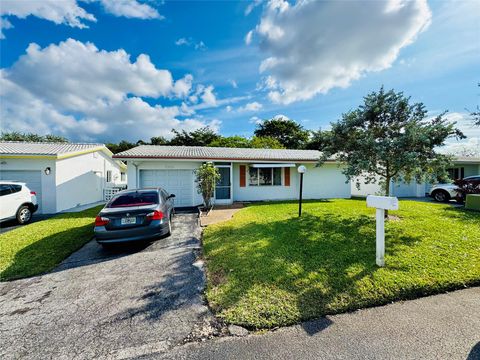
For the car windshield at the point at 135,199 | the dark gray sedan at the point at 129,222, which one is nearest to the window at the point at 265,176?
the car windshield at the point at 135,199

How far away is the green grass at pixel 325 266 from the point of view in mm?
3133

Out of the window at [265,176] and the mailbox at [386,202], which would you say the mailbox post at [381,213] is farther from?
the window at [265,176]

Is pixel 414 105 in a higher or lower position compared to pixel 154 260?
higher

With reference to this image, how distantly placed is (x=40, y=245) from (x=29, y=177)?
23.3 ft

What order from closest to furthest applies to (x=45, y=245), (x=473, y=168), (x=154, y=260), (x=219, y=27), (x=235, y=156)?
(x=154, y=260), (x=45, y=245), (x=219, y=27), (x=235, y=156), (x=473, y=168)

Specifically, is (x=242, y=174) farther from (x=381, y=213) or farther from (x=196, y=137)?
(x=196, y=137)

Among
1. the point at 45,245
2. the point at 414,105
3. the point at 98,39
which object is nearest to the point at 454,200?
the point at 414,105

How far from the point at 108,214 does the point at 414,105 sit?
9845mm

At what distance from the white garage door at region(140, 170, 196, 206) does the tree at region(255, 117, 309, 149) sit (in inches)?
1081

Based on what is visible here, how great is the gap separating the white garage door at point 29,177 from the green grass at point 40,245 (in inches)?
133

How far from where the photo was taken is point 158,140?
3962 cm

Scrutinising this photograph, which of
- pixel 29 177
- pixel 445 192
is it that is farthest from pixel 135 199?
pixel 445 192

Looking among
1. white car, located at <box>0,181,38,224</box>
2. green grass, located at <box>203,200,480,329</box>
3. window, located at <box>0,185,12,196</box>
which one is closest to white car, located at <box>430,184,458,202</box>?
green grass, located at <box>203,200,480,329</box>

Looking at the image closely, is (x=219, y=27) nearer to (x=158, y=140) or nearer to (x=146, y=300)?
(x=146, y=300)
